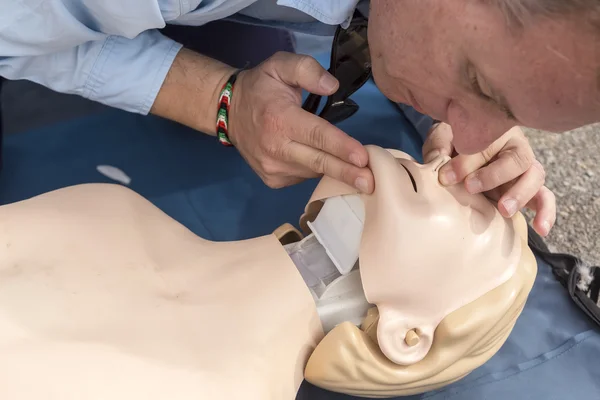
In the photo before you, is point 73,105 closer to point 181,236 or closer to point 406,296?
point 181,236

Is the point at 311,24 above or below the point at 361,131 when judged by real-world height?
above

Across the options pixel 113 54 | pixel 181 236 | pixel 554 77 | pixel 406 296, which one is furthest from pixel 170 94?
pixel 554 77

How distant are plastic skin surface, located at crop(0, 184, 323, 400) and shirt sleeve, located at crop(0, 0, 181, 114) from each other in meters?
0.22

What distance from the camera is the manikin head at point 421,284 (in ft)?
2.39

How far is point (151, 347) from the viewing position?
71 cm

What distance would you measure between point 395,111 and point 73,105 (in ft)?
2.49

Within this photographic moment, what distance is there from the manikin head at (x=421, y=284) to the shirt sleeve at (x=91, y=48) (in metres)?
0.43

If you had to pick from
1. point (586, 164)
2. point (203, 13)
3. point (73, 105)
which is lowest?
point (586, 164)

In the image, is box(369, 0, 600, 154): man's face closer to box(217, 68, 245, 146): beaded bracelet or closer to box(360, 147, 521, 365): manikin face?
box(360, 147, 521, 365): manikin face

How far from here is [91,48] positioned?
963mm

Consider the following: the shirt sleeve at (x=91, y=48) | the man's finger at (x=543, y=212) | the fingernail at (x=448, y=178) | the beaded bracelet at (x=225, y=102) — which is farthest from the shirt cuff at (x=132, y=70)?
the man's finger at (x=543, y=212)

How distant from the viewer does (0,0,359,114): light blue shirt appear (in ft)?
2.72

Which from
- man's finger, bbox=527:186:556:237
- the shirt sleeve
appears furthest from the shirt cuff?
man's finger, bbox=527:186:556:237

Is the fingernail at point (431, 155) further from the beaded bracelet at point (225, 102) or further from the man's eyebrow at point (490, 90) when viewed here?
the beaded bracelet at point (225, 102)
